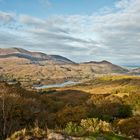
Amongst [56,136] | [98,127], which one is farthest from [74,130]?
[56,136]

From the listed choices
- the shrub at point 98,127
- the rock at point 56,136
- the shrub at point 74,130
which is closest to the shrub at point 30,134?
the rock at point 56,136

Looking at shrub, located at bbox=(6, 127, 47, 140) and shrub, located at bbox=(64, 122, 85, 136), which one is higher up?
shrub, located at bbox=(6, 127, 47, 140)

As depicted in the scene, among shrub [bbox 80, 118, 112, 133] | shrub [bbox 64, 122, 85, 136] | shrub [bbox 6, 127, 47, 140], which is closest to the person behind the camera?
shrub [bbox 6, 127, 47, 140]

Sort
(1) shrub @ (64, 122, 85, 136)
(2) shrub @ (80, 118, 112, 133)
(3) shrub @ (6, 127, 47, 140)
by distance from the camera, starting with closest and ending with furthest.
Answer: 1. (3) shrub @ (6, 127, 47, 140)
2. (1) shrub @ (64, 122, 85, 136)
3. (2) shrub @ (80, 118, 112, 133)

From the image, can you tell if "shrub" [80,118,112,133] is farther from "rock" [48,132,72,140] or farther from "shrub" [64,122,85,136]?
"rock" [48,132,72,140]

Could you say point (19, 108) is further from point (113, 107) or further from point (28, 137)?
point (28, 137)

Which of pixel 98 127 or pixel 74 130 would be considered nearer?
pixel 74 130

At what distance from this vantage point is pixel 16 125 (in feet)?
159

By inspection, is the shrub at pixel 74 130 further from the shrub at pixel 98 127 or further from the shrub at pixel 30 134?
the shrub at pixel 30 134

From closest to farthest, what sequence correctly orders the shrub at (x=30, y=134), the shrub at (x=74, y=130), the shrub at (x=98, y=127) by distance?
1. the shrub at (x=30, y=134)
2. the shrub at (x=74, y=130)
3. the shrub at (x=98, y=127)

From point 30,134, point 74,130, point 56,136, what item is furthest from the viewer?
point 74,130

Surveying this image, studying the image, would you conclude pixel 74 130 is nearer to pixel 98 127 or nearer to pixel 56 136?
pixel 98 127

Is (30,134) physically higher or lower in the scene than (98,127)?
higher

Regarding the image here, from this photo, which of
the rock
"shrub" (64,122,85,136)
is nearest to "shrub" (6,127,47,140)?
the rock
